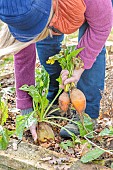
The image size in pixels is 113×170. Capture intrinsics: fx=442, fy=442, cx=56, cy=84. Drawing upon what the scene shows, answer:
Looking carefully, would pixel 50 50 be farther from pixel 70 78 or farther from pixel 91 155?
pixel 91 155

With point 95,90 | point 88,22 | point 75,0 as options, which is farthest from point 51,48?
point 75,0

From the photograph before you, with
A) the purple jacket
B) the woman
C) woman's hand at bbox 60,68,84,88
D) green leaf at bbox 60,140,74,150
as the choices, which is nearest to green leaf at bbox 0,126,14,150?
the woman

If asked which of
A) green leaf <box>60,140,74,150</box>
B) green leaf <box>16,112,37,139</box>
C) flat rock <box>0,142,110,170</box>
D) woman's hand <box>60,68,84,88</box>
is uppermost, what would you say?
woman's hand <box>60,68,84,88</box>

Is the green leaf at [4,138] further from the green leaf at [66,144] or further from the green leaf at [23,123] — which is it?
the green leaf at [66,144]

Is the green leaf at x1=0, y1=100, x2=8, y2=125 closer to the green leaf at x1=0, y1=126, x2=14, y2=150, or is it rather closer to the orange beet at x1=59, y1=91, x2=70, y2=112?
the green leaf at x1=0, y1=126, x2=14, y2=150

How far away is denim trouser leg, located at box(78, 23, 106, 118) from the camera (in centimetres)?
217

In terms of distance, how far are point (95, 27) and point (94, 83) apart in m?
0.43

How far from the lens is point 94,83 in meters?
2.21

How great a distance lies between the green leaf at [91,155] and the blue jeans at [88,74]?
415 millimetres

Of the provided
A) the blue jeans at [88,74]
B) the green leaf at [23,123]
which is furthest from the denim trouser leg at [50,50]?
the green leaf at [23,123]

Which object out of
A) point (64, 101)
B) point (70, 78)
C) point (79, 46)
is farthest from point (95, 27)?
point (64, 101)

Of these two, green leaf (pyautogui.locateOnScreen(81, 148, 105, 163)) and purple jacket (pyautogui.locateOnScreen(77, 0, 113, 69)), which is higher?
purple jacket (pyautogui.locateOnScreen(77, 0, 113, 69))

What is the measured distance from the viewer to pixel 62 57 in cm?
199

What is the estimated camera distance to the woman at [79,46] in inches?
69.6
